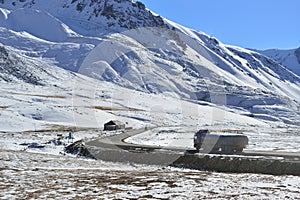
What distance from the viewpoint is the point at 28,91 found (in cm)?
14500

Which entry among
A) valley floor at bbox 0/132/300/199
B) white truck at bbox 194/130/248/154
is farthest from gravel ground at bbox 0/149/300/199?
white truck at bbox 194/130/248/154

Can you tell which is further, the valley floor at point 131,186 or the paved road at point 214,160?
the paved road at point 214,160

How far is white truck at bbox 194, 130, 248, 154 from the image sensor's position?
38750 mm

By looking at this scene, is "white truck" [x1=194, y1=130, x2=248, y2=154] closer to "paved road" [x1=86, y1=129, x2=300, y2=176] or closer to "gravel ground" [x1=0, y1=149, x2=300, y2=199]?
"paved road" [x1=86, y1=129, x2=300, y2=176]

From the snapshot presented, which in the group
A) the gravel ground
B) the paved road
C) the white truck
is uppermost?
the white truck

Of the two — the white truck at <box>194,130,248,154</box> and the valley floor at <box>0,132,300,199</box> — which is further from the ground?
the white truck at <box>194,130,248,154</box>

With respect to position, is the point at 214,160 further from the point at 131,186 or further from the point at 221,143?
the point at 131,186

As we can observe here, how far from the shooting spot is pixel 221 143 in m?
38.9

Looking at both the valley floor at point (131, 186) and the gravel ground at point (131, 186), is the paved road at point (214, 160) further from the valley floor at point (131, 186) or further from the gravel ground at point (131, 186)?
the gravel ground at point (131, 186)

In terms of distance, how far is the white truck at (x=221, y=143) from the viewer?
3875 centimetres

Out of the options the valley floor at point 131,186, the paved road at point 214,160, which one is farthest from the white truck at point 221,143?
the valley floor at point 131,186

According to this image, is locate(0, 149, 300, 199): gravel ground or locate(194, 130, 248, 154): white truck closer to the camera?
locate(0, 149, 300, 199): gravel ground

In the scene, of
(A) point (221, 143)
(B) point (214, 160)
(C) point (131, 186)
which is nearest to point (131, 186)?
(C) point (131, 186)

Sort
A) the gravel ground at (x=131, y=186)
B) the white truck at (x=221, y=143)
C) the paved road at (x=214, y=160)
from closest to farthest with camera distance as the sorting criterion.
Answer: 1. the gravel ground at (x=131, y=186)
2. the paved road at (x=214, y=160)
3. the white truck at (x=221, y=143)
